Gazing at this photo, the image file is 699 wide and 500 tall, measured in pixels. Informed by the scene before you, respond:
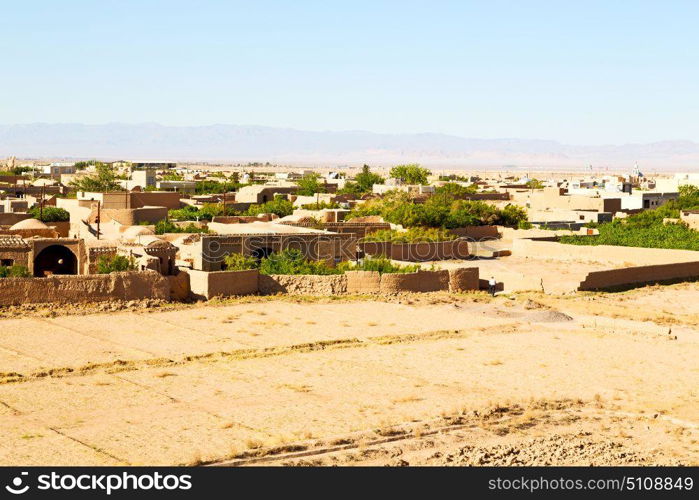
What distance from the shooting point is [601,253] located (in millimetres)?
36156

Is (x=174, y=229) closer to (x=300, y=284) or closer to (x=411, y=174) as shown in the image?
(x=300, y=284)

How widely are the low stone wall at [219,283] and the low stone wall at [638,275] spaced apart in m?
9.32

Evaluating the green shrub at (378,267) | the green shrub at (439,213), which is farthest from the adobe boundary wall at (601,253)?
the green shrub at (378,267)

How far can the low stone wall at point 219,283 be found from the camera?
2519cm

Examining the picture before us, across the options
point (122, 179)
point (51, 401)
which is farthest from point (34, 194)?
point (51, 401)

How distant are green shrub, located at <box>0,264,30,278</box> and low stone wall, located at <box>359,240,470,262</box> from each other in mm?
12758

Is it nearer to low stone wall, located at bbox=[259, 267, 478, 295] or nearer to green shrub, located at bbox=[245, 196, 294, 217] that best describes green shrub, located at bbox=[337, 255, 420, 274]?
low stone wall, located at bbox=[259, 267, 478, 295]

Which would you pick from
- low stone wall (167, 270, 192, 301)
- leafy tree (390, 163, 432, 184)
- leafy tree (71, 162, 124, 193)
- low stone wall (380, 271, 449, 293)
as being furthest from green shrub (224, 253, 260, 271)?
leafy tree (390, 163, 432, 184)

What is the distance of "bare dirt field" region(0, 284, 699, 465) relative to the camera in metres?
13.1

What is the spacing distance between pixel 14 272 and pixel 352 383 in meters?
10.5

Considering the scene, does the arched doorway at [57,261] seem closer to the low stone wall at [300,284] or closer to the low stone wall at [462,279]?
the low stone wall at [300,284]

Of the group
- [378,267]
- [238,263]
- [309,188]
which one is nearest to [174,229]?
[238,263]
